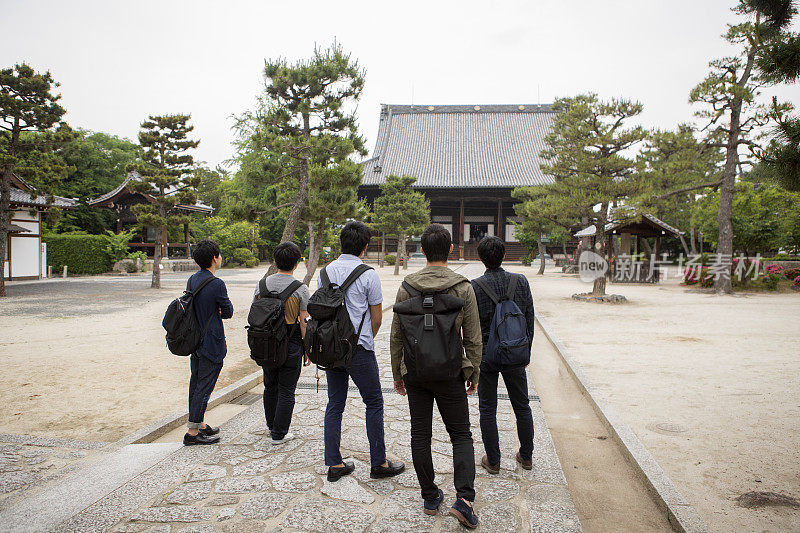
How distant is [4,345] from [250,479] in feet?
21.0

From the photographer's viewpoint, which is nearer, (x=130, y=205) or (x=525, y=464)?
(x=525, y=464)

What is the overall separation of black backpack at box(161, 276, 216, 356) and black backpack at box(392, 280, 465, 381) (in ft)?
5.92

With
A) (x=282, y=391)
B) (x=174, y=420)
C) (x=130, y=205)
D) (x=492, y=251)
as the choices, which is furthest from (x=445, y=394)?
(x=130, y=205)

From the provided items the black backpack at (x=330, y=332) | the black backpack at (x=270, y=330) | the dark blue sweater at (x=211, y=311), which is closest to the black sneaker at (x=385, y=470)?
the black backpack at (x=330, y=332)

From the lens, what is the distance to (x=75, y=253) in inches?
878

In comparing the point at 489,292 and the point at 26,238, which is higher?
the point at 26,238

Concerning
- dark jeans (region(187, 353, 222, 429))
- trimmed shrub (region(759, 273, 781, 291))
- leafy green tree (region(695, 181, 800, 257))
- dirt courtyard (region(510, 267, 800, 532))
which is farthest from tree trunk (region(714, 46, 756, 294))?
dark jeans (region(187, 353, 222, 429))

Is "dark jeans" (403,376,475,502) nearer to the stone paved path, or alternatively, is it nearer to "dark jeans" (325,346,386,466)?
the stone paved path

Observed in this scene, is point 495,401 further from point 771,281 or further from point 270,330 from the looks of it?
point 771,281

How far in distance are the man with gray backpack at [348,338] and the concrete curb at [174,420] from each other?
5.75ft

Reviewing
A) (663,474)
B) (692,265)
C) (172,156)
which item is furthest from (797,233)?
(172,156)

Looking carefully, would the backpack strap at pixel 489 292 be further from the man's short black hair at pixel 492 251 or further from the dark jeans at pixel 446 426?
the dark jeans at pixel 446 426

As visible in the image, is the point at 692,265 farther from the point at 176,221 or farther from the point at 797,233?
the point at 176,221

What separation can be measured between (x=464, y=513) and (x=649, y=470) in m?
1.58
